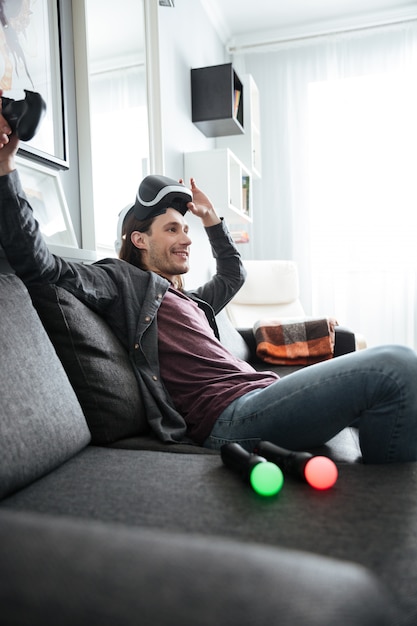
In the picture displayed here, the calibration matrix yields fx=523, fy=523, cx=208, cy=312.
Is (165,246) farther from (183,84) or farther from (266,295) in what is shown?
(266,295)

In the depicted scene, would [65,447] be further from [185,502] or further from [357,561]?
[357,561]

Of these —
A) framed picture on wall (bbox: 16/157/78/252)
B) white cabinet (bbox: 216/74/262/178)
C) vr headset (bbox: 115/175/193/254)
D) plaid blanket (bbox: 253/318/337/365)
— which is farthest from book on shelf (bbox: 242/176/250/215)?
framed picture on wall (bbox: 16/157/78/252)

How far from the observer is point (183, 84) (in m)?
3.09

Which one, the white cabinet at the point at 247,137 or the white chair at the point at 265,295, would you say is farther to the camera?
the white cabinet at the point at 247,137

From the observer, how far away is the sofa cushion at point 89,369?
1.19 metres

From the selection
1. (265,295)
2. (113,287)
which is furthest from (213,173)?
(113,287)

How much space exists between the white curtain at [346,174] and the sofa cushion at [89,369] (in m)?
3.11

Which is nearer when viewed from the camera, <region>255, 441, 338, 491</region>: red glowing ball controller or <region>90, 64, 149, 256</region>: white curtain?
<region>255, 441, 338, 491</region>: red glowing ball controller

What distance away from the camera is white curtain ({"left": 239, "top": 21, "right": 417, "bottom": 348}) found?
12.9 feet

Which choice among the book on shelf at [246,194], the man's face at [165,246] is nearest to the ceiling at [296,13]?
the book on shelf at [246,194]

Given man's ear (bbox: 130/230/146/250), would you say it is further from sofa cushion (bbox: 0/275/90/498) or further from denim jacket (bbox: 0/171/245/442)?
sofa cushion (bbox: 0/275/90/498)

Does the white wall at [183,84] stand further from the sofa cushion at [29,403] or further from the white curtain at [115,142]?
the sofa cushion at [29,403]

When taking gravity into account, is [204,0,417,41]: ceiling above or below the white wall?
above

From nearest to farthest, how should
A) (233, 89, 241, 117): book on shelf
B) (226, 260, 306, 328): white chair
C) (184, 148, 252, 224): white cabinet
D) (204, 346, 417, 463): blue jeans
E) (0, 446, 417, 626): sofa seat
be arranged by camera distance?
(0, 446, 417, 626): sofa seat → (204, 346, 417, 463): blue jeans → (184, 148, 252, 224): white cabinet → (233, 89, 241, 117): book on shelf → (226, 260, 306, 328): white chair
